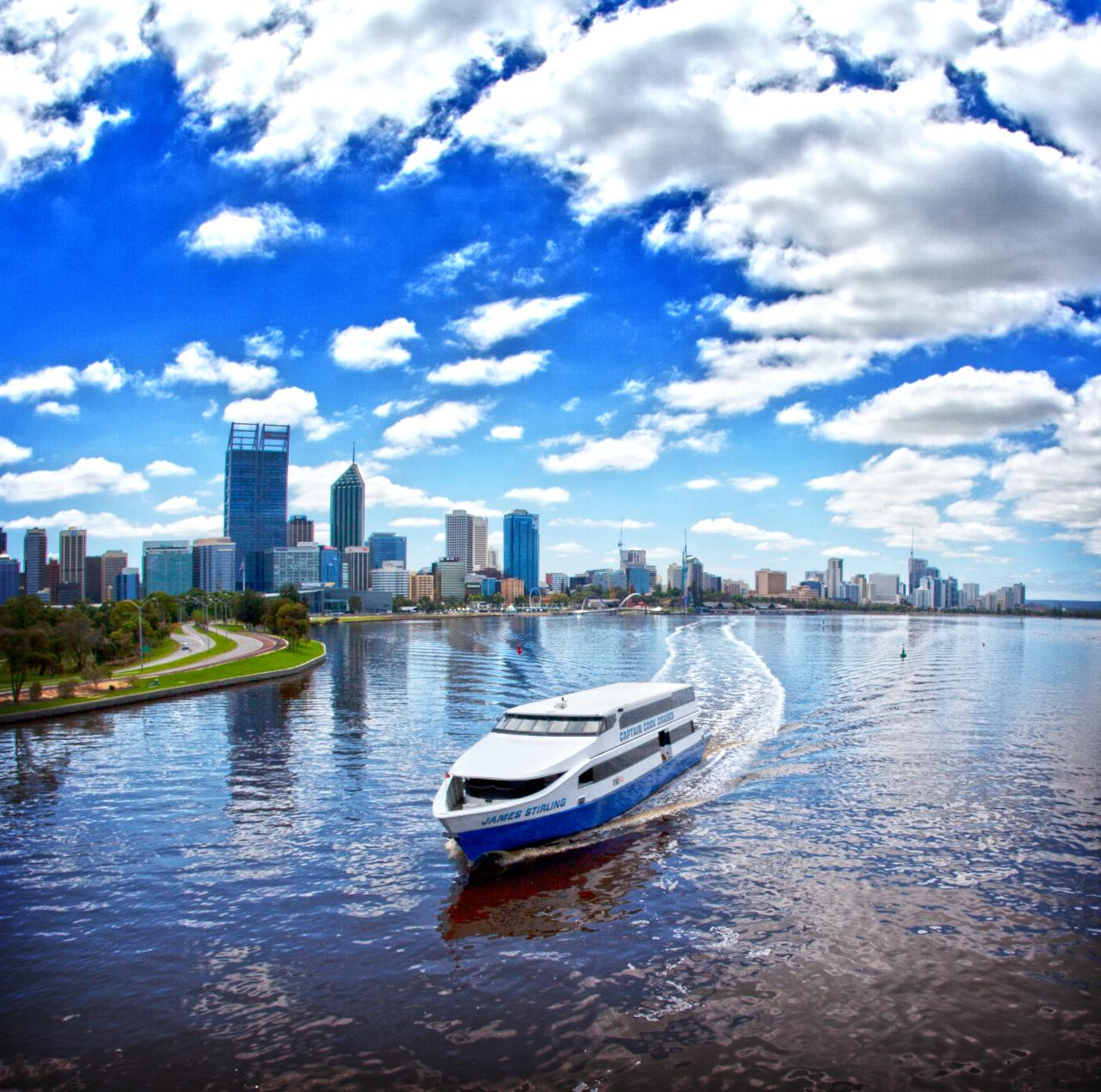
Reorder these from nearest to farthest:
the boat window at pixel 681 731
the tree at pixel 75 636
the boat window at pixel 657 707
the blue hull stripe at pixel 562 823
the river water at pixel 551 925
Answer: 1. the river water at pixel 551 925
2. the blue hull stripe at pixel 562 823
3. the boat window at pixel 657 707
4. the boat window at pixel 681 731
5. the tree at pixel 75 636

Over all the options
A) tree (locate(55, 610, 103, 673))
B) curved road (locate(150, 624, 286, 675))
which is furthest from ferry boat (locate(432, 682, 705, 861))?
curved road (locate(150, 624, 286, 675))

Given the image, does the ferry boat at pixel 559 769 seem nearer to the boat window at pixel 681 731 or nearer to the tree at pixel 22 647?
the boat window at pixel 681 731

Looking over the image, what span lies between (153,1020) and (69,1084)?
2120mm

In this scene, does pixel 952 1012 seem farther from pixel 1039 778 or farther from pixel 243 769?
pixel 243 769

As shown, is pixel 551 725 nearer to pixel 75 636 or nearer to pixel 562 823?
pixel 562 823

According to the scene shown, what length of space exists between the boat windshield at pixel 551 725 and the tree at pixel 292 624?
279 feet

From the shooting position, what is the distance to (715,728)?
4844 centimetres

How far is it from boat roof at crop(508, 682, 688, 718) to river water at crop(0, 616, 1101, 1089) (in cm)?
419

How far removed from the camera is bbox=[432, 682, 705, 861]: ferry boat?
2456 cm

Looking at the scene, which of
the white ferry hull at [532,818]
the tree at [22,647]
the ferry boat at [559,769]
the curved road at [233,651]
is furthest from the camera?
the curved road at [233,651]

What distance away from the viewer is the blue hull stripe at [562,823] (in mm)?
24281

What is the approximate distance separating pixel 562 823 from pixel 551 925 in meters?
5.10

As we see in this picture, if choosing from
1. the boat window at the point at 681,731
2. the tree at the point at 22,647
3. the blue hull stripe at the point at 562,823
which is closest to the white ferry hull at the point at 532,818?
the blue hull stripe at the point at 562,823

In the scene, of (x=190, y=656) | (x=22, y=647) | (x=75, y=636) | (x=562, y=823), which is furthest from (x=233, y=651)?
(x=562, y=823)
